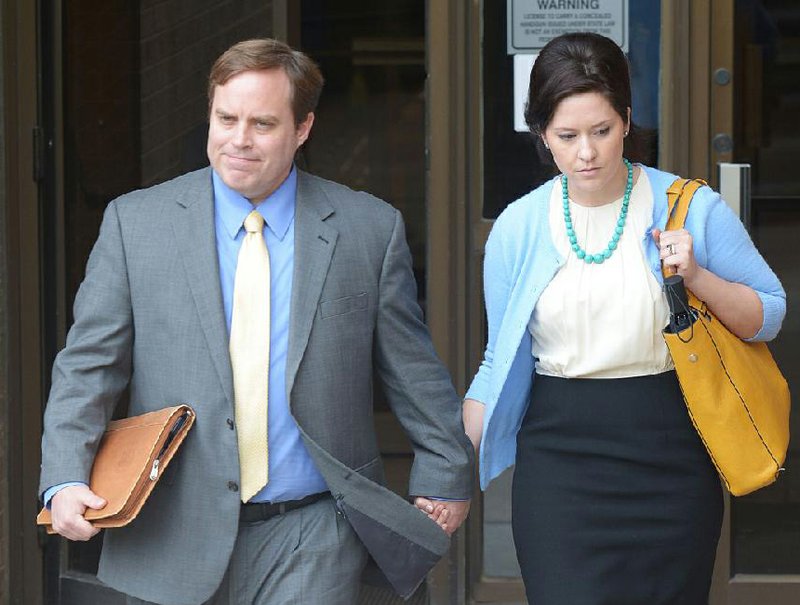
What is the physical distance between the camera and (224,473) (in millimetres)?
3096

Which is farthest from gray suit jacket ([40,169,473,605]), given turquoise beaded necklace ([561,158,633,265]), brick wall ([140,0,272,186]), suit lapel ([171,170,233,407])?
brick wall ([140,0,272,186])

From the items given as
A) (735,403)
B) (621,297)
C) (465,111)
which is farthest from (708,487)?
(465,111)

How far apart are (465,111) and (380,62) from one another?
10.9 feet

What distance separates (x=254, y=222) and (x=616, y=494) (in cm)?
100

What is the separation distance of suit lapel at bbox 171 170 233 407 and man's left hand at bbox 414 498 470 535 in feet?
1.71

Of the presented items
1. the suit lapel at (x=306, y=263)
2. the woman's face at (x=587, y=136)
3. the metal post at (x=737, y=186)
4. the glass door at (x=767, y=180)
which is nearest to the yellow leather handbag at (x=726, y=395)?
the woman's face at (x=587, y=136)

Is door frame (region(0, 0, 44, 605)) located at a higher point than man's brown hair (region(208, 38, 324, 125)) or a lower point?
lower

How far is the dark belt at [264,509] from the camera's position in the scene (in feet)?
10.3

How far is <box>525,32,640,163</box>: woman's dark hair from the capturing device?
10.7 feet

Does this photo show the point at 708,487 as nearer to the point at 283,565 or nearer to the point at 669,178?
the point at 669,178

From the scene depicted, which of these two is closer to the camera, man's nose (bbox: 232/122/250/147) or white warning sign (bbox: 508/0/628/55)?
man's nose (bbox: 232/122/250/147)

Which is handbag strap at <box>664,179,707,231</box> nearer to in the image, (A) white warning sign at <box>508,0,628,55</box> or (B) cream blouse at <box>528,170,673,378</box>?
(B) cream blouse at <box>528,170,673,378</box>

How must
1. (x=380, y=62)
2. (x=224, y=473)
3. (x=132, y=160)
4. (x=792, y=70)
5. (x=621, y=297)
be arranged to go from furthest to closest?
(x=380, y=62) < (x=132, y=160) < (x=792, y=70) < (x=621, y=297) < (x=224, y=473)

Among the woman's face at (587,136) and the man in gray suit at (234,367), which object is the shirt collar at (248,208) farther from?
the woman's face at (587,136)
